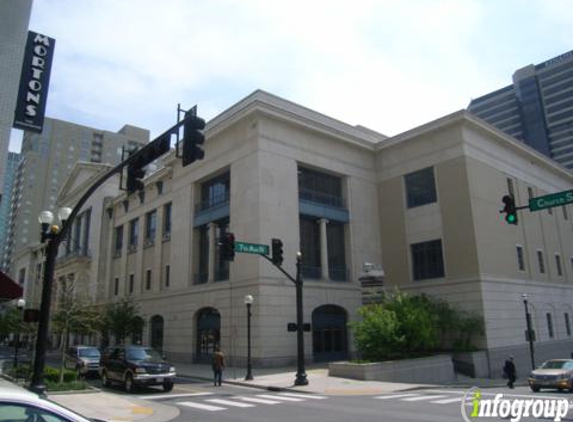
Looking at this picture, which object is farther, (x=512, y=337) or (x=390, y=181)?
(x=390, y=181)

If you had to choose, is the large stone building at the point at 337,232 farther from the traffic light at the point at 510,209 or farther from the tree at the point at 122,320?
the traffic light at the point at 510,209

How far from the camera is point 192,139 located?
457 inches

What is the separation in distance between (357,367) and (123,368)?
11282 mm

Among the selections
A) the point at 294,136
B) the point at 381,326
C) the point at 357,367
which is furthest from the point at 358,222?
the point at 357,367

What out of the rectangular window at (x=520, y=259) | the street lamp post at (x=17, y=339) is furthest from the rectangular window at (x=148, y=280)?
the rectangular window at (x=520, y=259)

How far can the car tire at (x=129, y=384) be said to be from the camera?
20.4 metres

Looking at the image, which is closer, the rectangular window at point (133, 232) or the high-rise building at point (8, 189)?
the rectangular window at point (133, 232)

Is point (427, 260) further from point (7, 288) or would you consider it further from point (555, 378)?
point (7, 288)

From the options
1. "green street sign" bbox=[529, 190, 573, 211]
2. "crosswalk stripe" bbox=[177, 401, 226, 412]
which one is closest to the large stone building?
"crosswalk stripe" bbox=[177, 401, 226, 412]

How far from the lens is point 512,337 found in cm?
3475

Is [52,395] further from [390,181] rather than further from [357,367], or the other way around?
[390,181]

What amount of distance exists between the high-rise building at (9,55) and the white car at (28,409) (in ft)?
47.9

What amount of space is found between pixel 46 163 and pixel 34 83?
120293 mm
